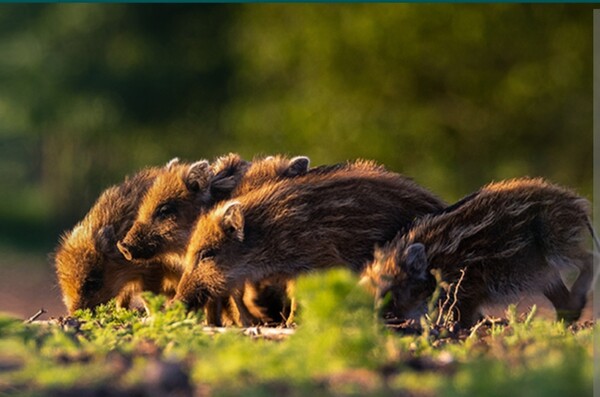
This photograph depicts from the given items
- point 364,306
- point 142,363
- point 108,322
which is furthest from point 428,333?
point 108,322

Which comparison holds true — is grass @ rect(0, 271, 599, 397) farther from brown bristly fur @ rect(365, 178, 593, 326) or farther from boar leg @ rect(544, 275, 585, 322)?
boar leg @ rect(544, 275, 585, 322)

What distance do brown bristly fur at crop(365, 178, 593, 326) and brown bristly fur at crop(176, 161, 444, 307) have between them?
256 millimetres

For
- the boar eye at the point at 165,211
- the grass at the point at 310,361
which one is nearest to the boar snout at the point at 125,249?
the boar eye at the point at 165,211

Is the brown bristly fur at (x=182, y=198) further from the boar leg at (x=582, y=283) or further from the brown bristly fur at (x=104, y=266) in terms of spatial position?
the boar leg at (x=582, y=283)

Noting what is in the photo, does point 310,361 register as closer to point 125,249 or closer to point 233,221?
point 233,221

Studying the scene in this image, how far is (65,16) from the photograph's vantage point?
17719 mm

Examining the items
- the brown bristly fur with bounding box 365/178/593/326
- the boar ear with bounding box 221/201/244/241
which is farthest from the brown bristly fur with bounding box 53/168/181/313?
the brown bristly fur with bounding box 365/178/593/326

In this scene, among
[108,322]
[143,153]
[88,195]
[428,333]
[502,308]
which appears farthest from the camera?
[143,153]

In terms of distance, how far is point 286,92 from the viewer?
1794cm

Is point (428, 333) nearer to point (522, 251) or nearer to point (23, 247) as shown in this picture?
point (522, 251)

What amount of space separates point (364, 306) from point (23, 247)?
10334 mm

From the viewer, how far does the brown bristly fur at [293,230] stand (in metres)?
6.84

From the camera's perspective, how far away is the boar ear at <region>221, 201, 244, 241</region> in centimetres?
682

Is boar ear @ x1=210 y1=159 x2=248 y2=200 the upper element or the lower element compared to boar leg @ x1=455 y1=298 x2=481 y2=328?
upper
